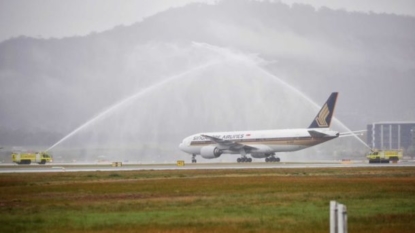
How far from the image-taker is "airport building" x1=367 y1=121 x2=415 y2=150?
163500 millimetres

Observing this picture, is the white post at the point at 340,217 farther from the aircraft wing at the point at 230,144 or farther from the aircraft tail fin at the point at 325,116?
the aircraft wing at the point at 230,144

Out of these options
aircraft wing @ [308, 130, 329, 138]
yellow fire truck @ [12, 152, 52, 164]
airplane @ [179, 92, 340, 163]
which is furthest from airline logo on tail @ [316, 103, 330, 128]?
yellow fire truck @ [12, 152, 52, 164]

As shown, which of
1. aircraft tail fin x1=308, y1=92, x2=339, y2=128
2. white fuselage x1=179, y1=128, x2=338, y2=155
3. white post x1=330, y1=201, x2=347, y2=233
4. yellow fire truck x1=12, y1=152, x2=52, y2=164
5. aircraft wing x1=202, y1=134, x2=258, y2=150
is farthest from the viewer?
yellow fire truck x1=12, y1=152, x2=52, y2=164

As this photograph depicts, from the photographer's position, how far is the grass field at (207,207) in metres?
23.5

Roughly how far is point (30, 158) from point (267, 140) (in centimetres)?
3441

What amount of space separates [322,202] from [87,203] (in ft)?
33.9

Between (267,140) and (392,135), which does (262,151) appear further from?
(392,135)

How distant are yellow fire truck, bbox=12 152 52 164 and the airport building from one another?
283 feet

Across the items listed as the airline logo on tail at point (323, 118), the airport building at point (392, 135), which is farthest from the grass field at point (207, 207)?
the airport building at point (392, 135)

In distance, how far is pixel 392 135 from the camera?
165 m

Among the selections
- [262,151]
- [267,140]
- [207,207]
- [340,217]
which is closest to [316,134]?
[267,140]

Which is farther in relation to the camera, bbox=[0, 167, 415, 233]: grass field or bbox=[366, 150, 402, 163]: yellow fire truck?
bbox=[366, 150, 402, 163]: yellow fire truck

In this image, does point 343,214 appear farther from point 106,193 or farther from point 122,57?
point 122,57

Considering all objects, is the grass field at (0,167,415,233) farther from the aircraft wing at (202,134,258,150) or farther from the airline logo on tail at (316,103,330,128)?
the aircraft wing at (202,134,258,150)
